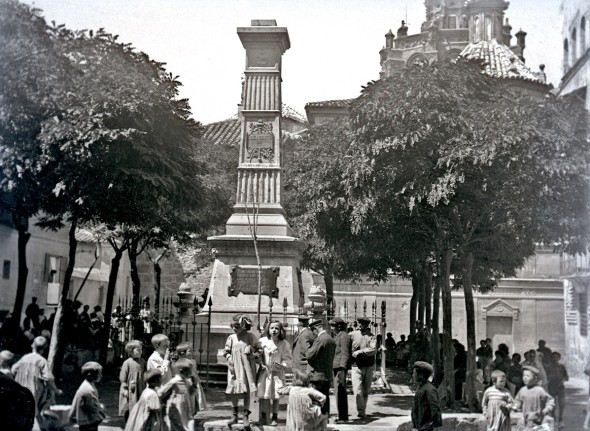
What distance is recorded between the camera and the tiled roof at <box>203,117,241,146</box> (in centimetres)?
3941

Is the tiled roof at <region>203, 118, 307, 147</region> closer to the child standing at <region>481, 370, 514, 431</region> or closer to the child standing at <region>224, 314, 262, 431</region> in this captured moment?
the child standing at <region>224, 314, 262, 431</region>

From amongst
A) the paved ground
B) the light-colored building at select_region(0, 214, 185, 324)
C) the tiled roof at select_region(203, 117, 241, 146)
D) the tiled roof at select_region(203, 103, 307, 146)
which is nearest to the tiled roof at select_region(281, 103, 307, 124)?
the tiled roof at select_region(203, 103, 307, 146)

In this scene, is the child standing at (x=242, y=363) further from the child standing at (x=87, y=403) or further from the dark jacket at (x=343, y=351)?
the child standing at (x=87, y=403)

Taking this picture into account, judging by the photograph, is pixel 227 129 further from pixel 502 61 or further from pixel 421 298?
pixel 421 298

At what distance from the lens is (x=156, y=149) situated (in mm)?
12523

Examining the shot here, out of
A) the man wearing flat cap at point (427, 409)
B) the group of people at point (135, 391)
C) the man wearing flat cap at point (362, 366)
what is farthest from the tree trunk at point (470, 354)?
the group of people at point (135, 391)

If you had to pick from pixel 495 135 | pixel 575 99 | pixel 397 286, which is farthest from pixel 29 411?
pixel 397 286

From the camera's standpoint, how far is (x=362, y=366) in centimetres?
1074

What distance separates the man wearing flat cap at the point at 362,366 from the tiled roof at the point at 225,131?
28.2 m

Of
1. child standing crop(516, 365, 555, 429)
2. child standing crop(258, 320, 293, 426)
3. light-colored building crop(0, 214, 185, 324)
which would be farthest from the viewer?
light-colored building crop(0, 214, 185, 324)

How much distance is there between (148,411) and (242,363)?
8.07ft

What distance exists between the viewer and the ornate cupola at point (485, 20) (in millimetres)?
52625

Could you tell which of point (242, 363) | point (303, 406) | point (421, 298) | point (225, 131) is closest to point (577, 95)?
point (242, 363)

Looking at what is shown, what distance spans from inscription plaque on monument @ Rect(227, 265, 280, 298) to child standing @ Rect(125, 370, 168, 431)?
789cm
